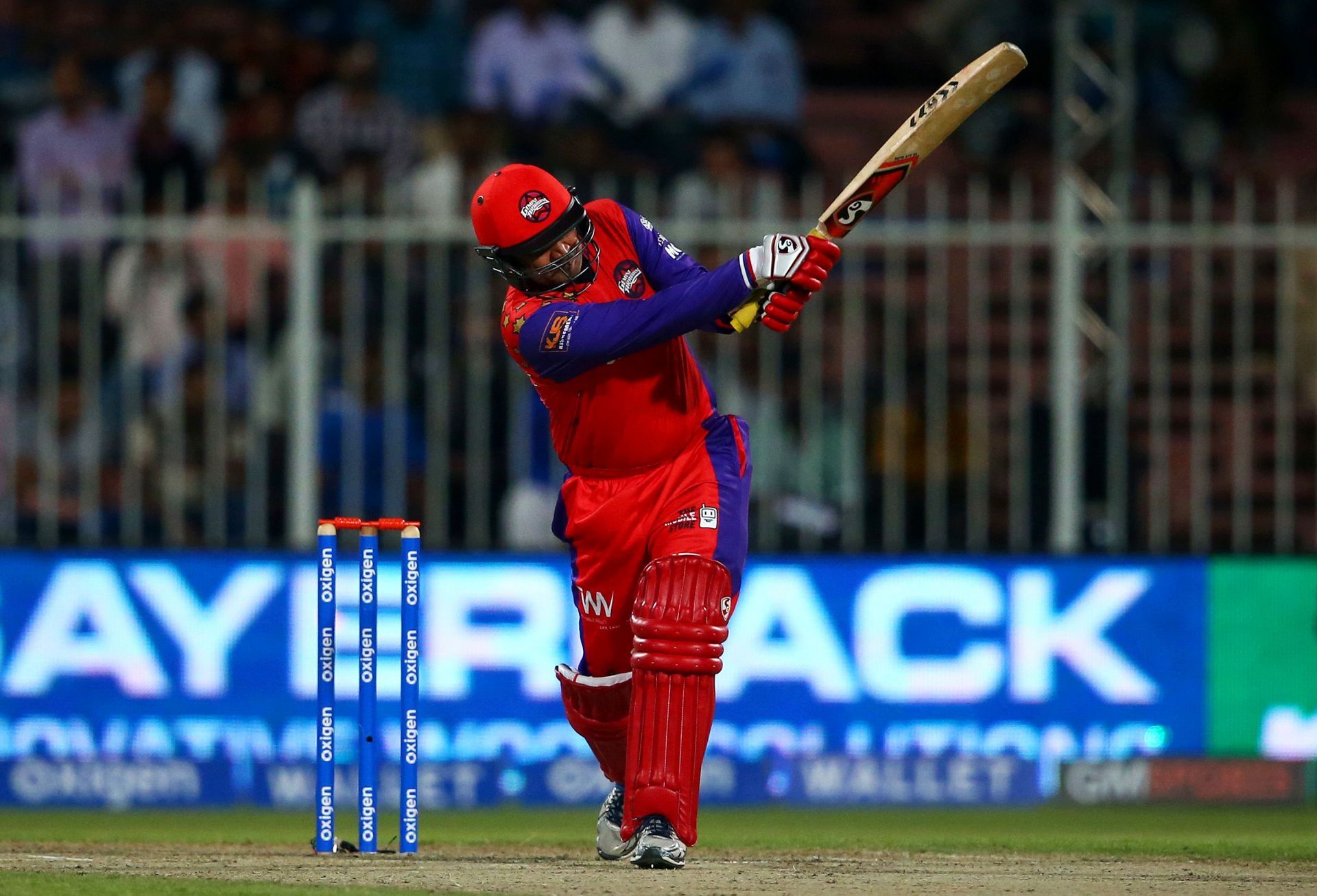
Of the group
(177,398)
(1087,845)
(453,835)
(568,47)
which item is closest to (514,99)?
(568,47)

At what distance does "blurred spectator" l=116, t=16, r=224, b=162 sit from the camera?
39.2ft

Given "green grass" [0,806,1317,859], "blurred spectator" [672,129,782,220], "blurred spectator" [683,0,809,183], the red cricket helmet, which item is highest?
"blurred spectator" [683,0,809,183]

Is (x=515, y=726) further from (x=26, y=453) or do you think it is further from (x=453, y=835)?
(x=26, y=453)

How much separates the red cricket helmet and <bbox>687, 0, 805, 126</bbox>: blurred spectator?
6578 millimetres

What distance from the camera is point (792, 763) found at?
9.02 meters

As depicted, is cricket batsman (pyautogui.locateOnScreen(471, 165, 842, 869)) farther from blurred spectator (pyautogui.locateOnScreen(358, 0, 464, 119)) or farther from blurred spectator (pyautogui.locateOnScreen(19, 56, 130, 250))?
blurred spectator (pyautogui.locateOnScreen(358, 0, 464, 119))

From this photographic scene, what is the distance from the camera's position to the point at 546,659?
9156mm

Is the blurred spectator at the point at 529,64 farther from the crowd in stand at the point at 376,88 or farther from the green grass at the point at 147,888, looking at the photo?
the green grass at the point at 147,888

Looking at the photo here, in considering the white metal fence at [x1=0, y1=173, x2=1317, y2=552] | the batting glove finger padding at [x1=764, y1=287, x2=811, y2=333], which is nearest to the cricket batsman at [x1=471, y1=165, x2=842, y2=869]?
the batting glove finger padding at [x1=764, y1=287, x2=811, y2=333]

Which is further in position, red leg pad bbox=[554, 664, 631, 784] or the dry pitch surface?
red leg pad bbox=[554, 664, 631, 784]

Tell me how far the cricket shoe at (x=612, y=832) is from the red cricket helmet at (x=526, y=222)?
1.53 meters

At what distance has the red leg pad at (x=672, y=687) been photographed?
5801mm

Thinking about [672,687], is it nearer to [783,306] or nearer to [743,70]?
[783,306]

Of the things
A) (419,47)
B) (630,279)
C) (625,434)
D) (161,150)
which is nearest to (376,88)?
(419,47)
